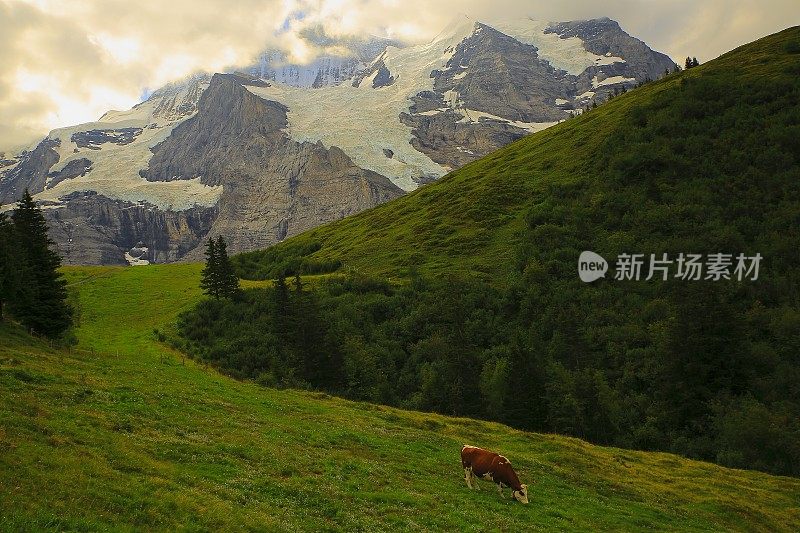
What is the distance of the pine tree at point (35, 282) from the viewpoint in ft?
162

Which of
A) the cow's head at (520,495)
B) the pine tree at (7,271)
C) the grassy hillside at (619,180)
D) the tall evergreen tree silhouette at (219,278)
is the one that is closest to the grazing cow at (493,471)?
the cow's head at (520,495)

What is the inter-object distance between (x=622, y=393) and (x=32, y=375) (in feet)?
204

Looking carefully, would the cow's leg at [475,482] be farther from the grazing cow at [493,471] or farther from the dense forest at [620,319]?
the dense forest at [620,319]

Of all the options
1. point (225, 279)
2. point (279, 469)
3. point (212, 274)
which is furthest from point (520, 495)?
point (212, 274)

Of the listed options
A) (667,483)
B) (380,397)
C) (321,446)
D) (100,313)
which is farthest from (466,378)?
(100,313)

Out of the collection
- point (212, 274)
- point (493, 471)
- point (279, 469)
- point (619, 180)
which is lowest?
point (493, 471)

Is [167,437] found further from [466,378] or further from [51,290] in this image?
[466,378]

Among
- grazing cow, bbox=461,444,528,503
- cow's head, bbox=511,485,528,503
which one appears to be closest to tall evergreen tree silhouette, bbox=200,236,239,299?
grazing cow, bbox=461,444,528,503

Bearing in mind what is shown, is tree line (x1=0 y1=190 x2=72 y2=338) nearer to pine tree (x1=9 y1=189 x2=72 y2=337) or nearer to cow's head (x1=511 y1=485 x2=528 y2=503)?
pine tree (x1=9 y1=189 x2=72 y2=337)

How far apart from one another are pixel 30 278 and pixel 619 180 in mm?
106900

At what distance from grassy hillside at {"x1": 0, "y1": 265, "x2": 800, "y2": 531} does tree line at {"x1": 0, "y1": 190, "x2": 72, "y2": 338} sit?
2.92m

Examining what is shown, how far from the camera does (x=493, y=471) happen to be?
2575 cm

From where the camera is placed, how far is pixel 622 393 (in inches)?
2660

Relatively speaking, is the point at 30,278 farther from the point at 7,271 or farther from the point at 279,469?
the point at 279,469
